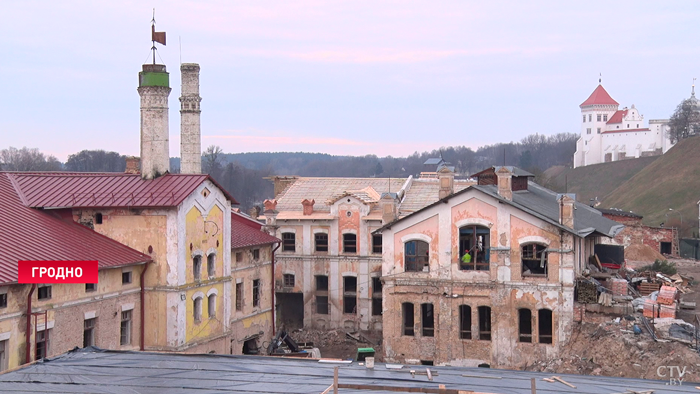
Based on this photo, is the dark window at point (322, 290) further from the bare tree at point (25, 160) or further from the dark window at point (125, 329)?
the bare tree at point (25, 160)

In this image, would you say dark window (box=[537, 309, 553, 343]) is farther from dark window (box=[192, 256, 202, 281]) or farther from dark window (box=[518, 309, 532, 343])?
dark window (box=[192, 256, 202, 281])

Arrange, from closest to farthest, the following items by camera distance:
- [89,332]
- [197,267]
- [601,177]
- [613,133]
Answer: [89,332] → [197,267] → [601,177] → [613,133]

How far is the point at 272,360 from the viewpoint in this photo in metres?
20.2

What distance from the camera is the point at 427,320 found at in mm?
35469

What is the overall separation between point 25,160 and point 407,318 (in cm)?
9667

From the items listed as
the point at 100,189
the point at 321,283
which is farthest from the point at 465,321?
the point at 100,189

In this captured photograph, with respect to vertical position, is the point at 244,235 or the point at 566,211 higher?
the point at 566,211

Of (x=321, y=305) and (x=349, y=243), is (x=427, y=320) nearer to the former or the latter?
(x=349, y=243)

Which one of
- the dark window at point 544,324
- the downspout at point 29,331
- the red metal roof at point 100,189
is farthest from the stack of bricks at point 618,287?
the downspout at point 29,331

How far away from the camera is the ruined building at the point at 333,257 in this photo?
46.2 metres

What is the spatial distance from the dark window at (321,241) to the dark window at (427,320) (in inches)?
495

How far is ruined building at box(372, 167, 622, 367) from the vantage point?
108 ft

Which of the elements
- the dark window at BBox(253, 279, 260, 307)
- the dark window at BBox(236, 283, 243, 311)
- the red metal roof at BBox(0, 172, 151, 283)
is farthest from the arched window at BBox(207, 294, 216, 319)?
the dark window at BBox(253, 279, 260, 307)

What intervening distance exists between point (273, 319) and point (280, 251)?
24.7ft
